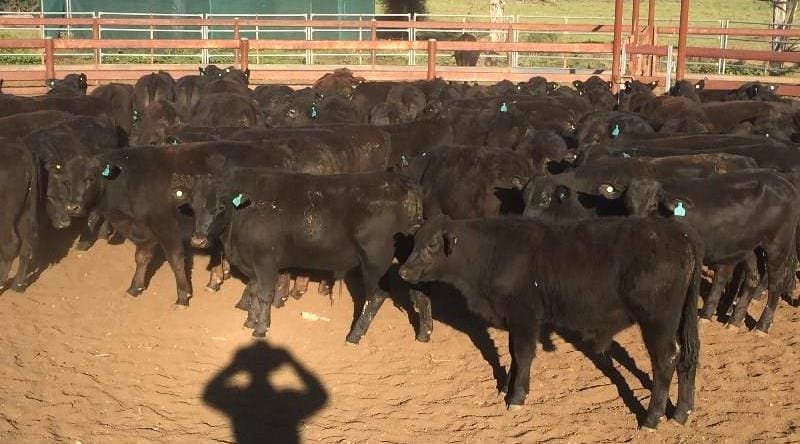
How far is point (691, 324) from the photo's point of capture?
19.4ft

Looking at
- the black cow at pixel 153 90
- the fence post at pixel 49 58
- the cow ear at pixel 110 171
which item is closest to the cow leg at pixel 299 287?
the cow ear at pixel 110 171

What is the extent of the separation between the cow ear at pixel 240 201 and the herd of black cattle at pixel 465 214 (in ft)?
0.09

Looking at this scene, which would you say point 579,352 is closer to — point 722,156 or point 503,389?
point 503,389

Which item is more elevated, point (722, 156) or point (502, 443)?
point (722, 156)

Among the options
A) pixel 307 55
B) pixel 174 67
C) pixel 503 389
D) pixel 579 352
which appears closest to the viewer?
pixel 503 389

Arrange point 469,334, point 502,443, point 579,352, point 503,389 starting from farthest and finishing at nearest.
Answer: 1. point 469,334
2. point 579,352
3. point 503,389
4. point 502,443

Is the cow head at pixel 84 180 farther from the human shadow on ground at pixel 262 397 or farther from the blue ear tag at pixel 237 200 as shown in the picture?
the human shadow on ground at pixel 262 397

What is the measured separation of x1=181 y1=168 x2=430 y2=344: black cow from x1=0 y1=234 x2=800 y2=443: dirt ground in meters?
0.56

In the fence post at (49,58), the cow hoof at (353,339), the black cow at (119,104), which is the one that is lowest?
A: the cow hoof at (353,339)

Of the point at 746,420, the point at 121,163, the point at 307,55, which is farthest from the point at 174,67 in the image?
the point at 746,420

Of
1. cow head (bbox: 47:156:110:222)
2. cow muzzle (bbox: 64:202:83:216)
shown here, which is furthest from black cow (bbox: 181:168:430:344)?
cow muzzle (bbox: 64:202:83:216)

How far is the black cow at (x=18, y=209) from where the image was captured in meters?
8.49

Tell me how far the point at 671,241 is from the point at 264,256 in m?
3.31

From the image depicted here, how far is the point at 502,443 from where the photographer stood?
572 cm
